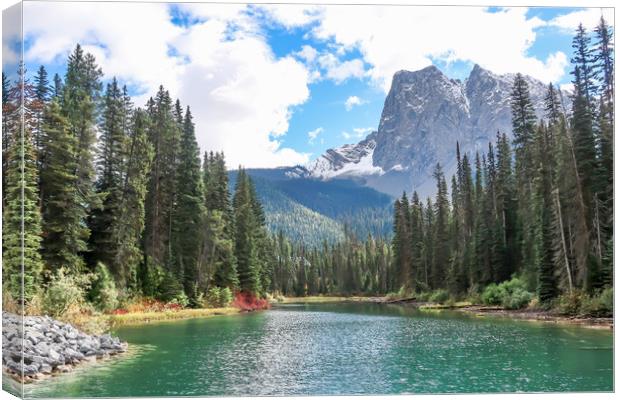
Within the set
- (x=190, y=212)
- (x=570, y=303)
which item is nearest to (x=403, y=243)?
(x=190, y=212)

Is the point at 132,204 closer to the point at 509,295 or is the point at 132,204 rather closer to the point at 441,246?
the point at 509,295

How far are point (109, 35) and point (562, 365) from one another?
1804 centimetres

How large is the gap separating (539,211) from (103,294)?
33.8m

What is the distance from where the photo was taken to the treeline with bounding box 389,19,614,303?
21781mm

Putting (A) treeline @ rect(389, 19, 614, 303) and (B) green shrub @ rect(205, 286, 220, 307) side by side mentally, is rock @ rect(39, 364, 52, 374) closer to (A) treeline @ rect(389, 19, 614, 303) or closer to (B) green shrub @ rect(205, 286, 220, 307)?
(A) treeline @ rect(389, 19, 614, 303)

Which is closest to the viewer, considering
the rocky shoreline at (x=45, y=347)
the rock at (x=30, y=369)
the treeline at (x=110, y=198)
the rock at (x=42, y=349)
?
the rocky shoreline at (x=45, y=347)

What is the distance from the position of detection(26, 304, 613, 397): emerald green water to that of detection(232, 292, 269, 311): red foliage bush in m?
26.9

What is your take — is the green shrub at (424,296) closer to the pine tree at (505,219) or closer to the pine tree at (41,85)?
the pine tree at (505,219)

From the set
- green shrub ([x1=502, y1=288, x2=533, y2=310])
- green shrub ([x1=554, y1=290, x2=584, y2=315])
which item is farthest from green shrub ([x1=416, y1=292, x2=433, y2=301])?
green shrub ([x1=554, y1=290, x2=584, y2=315])

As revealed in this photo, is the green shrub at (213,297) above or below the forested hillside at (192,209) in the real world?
below

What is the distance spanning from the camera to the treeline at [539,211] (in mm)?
21781

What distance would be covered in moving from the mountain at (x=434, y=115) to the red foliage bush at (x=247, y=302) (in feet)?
56.2

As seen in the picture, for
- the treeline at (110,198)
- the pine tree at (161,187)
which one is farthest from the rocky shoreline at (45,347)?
the pine tree at (161,187)

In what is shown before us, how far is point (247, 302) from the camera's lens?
61.5 metres
